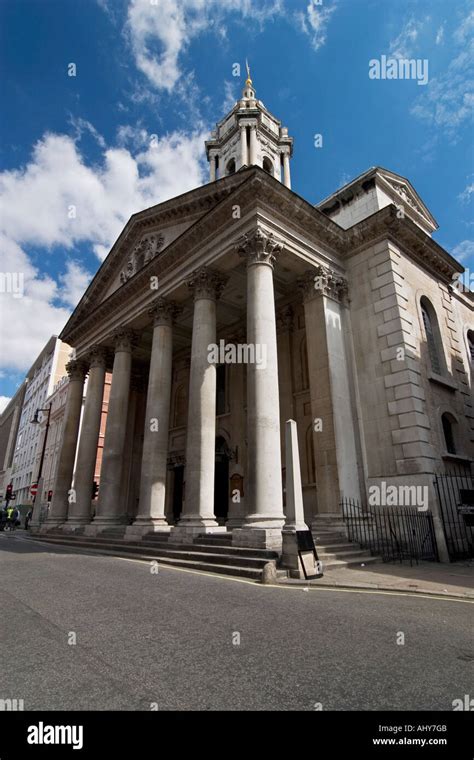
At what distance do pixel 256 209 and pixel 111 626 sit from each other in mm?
12913

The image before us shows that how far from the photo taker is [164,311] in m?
18.1

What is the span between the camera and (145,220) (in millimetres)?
20688

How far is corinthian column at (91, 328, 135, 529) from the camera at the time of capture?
18.4 m

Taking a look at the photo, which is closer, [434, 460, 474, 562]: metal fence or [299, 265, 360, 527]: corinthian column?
[434, 460, 474, 562]: metal fence

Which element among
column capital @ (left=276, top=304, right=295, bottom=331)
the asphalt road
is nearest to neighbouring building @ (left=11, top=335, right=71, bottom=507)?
column capital @ (left=276, top=304, right=295, bottom=331)

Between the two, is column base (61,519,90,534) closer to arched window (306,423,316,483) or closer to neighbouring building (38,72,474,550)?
neighbouring building (38,72,474,550)

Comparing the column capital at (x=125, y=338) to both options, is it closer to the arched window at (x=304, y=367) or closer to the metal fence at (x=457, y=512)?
the arched window at (x=304, y=367)

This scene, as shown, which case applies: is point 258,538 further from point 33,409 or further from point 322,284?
point 33,409

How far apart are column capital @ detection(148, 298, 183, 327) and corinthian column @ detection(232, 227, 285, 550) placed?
5.19 m

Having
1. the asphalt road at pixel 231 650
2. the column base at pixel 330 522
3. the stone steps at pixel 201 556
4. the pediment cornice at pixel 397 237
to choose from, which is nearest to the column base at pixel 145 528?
the stone steps at pixel 201 556

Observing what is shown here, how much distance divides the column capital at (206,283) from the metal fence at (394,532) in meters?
8.98

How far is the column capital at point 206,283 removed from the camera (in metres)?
15.6

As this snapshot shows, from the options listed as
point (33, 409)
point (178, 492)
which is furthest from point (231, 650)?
point (33, 409)
